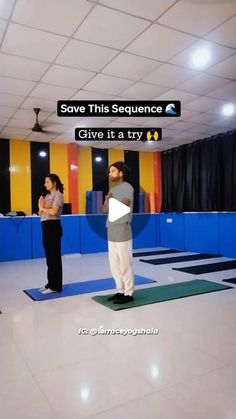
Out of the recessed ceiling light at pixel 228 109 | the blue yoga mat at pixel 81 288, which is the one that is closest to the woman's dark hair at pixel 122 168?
the blue yoga mat at pixel 81 288

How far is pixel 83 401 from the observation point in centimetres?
167

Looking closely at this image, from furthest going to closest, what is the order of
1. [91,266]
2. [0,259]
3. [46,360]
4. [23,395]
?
[0,259], [91,266], [46,360], [23,395]

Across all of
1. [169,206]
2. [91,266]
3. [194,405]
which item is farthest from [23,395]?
[169,206]

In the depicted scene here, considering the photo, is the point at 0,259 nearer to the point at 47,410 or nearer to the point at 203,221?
the point at 203,221

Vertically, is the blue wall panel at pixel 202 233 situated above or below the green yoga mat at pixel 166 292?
above

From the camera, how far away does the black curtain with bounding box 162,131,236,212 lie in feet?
23.1

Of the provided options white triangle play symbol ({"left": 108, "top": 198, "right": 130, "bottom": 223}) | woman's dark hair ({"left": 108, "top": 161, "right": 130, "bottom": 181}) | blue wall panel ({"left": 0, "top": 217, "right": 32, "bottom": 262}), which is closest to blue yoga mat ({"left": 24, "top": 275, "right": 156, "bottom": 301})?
white triangle play symbol ({"left": 108, "top": 198, "right": 130, "bottom": 223})

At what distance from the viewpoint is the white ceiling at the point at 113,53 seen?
2816 mm

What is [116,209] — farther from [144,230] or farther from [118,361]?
[144,230]

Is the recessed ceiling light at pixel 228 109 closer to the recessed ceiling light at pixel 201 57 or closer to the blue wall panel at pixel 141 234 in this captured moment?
the recessed ceiling light at pixel 201 57

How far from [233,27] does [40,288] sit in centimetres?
385

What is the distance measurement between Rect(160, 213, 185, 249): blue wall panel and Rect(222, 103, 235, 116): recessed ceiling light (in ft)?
9.98

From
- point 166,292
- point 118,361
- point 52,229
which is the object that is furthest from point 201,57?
point 118,361

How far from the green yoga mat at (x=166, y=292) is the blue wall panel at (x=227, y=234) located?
2.56 meters
